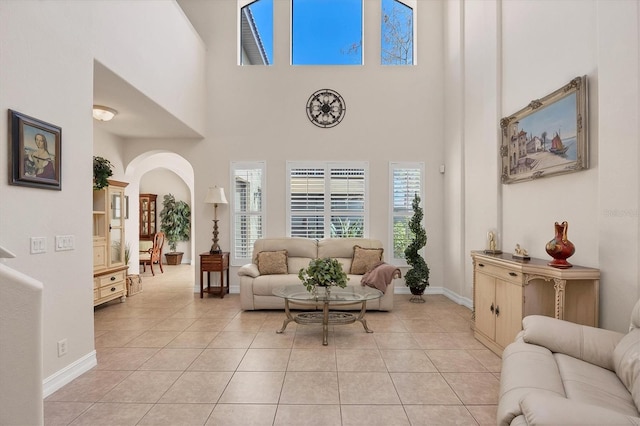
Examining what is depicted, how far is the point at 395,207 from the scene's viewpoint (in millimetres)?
6172

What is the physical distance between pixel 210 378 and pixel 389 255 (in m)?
3.91

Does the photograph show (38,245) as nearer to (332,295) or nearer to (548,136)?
(332,295)

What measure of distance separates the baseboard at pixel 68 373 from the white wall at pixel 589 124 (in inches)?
167

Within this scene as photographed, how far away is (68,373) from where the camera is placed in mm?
2832

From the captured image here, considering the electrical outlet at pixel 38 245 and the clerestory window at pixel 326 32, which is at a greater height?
the clerestory window at pixel 326 32

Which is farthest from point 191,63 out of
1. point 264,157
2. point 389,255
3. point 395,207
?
point 389,255

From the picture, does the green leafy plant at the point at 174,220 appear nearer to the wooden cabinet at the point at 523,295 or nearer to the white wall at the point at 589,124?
the white wall at the point at 589,124

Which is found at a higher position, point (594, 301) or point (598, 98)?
point (598, 98)

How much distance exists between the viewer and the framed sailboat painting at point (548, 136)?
3023 mm

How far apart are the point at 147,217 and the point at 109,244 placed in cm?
520

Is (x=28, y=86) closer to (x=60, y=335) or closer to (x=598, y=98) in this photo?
(x=60, y=335)

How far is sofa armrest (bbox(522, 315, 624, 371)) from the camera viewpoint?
215 centimetres

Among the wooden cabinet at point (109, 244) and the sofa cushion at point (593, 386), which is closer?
the sofa cushion at point (593, 386)

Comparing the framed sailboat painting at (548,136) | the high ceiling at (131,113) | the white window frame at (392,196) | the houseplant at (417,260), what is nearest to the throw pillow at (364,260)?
the houseplant at (417,260)
